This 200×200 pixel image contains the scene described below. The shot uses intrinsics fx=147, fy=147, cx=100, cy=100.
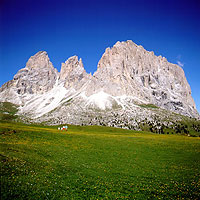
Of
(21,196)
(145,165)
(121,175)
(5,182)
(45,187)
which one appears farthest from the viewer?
(145,165)

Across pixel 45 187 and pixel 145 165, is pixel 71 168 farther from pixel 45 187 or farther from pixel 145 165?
pixel 145 165

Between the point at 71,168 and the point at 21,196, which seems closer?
the point at 21,196

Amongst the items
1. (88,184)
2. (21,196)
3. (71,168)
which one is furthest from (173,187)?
(21,196)

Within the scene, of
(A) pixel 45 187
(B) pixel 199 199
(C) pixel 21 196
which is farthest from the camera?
(B) pixel 199 199

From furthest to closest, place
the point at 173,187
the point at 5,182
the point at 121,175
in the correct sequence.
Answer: the point at 121,175 < the point at 173,187 < the point at 5,182

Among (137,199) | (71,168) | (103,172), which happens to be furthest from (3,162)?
(137,199)

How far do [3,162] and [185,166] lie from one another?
29.5 metres

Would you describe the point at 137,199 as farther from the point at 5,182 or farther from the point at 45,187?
the point at 5,182

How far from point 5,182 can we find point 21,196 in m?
2.15

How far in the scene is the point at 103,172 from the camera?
22000 millimetres

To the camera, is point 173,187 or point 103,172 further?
point 103,172

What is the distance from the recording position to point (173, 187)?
18094mm

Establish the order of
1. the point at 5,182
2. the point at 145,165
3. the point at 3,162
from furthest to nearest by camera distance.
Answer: the point at 145,165 → the point at 3,162 → the point at 5,182

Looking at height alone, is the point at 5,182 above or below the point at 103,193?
above
